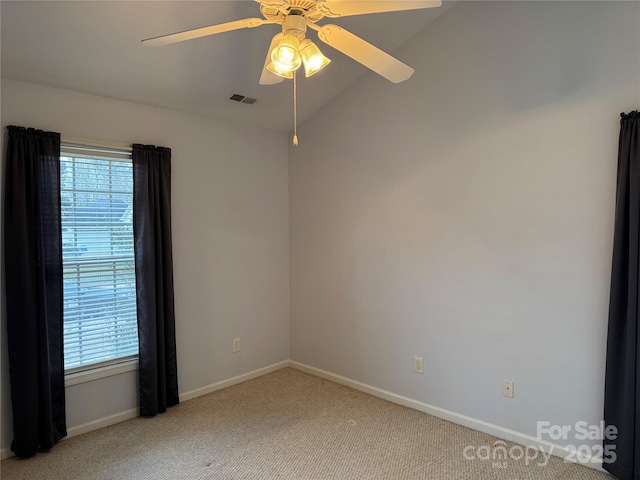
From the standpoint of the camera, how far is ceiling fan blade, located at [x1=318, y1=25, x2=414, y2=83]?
1648 millimetres

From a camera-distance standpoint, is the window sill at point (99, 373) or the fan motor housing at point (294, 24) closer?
the fan motor housing at point (294, 24)

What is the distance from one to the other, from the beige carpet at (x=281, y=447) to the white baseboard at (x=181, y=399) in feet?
0.17

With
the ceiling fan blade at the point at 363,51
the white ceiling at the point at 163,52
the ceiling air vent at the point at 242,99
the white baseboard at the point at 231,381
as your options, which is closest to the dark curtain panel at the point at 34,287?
the white ceiling at the point at 163,52

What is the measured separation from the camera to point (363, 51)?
1727mm

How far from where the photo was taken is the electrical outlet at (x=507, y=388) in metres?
2.65

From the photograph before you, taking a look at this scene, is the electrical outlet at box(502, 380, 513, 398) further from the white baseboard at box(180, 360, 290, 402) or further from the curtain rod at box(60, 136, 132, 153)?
the curtain rod at box(60, 136, 132, 153)

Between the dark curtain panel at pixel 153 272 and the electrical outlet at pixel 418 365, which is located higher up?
the dark curtain panel at pixel 153 272

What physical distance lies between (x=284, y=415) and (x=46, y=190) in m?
2.27

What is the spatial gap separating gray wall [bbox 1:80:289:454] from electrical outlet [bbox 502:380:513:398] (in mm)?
2136

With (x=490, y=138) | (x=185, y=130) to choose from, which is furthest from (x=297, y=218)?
(x=490, y=138)

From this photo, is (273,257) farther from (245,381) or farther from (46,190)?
(46,190)

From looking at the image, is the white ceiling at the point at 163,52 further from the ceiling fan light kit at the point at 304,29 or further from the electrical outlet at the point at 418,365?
the electrical outlet at the point at 418,365

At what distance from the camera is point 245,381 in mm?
3707

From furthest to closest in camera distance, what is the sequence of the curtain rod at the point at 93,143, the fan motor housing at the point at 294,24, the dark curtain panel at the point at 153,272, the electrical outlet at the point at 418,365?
the electrical outlet at the point at 418,365 < the dark curtain panel at the point at 153,272 < the curtain rod at the point at 93,143 < the fan motor housing at the point at 294,24
